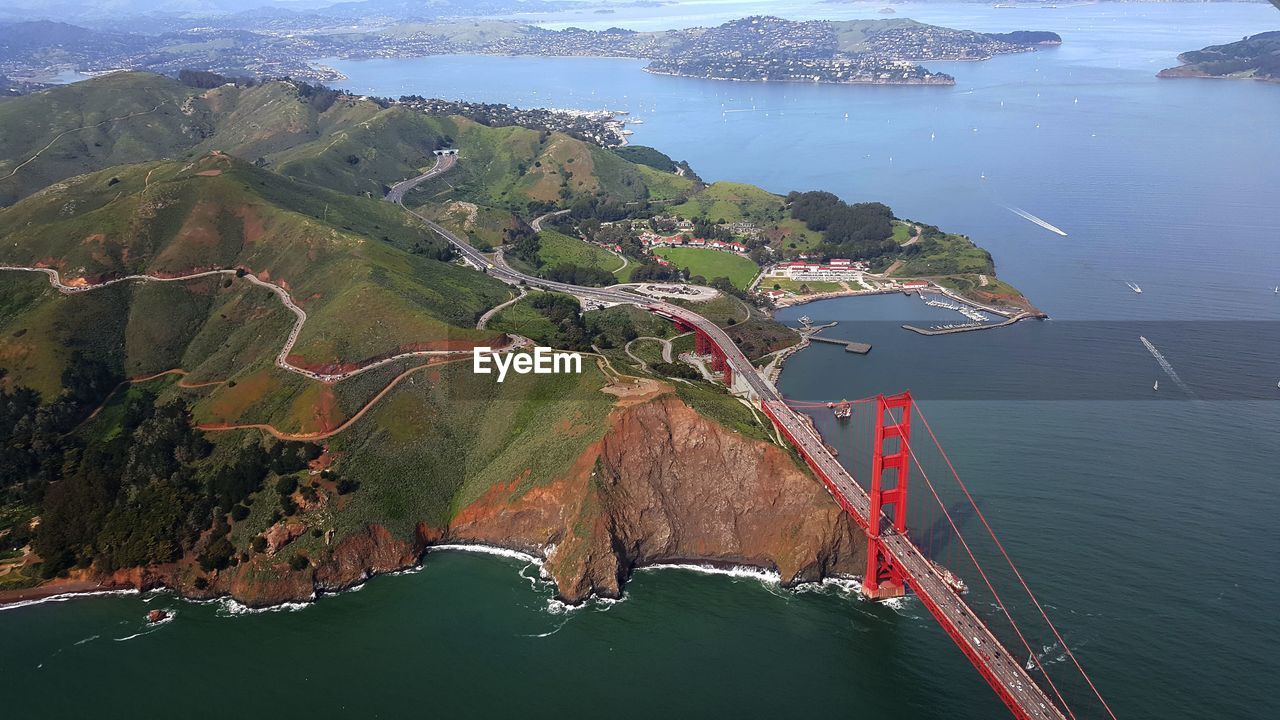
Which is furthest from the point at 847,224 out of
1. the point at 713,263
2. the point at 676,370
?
the point at 676,370

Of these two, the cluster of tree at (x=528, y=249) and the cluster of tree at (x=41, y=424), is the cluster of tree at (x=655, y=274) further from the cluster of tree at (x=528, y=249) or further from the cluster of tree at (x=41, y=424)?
the cluster of tree at (x=41, y=424)

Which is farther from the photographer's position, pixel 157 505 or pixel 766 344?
pixel 766 344

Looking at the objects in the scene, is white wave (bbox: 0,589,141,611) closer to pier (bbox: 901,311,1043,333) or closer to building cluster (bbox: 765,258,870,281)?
pier (bbox: 901,311,1043,333)

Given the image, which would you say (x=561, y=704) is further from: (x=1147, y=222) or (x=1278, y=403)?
(x=1147, y=222)

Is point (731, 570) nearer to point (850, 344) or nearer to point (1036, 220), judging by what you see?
point (850, 344)

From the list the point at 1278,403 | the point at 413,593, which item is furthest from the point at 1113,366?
the point at 413,593

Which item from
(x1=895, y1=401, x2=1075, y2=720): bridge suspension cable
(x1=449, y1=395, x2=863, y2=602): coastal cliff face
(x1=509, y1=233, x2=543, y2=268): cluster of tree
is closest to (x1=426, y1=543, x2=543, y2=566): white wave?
(x1=449, y1=395, x2=863, y2=602): coastal cliff face

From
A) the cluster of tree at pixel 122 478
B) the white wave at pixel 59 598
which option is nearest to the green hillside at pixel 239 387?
the cluster of tree at pixel 122 478
